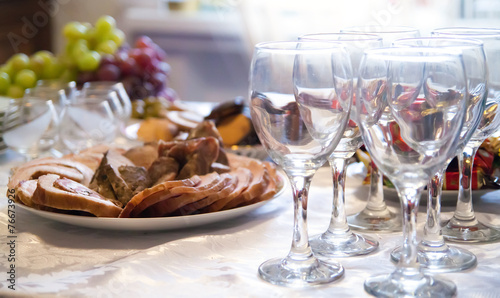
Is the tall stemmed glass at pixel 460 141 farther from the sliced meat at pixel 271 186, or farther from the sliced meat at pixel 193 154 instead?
the sliced meat at pixel 193 154

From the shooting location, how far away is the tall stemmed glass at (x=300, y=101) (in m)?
0.68

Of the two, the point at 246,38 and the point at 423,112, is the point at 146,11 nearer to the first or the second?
the point at 246,38

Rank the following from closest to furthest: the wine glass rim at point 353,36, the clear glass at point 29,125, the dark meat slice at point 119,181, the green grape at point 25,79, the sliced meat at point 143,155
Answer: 1. the wine glass rim at point 353,36
2. the dark meat slice at point 119,181
3. the sliced meat at point 143,155
4. the clear glass at point 29,125
5. the green grape at point 25,79

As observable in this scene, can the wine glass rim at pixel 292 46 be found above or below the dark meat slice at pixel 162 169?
above

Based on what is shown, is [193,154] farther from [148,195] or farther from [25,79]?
[25,79]

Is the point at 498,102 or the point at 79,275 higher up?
the point at 498,102

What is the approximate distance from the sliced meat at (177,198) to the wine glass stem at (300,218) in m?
0.19

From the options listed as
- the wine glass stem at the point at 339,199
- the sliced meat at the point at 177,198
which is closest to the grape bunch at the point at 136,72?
the sliced meat at the point at 177,198

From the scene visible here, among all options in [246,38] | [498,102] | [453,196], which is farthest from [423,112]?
[246,38]

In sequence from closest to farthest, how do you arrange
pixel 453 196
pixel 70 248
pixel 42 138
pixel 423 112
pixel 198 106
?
pixel 423 112, pixel 70 248, pixel 453 196, pixel 42 138, pixel 198 106

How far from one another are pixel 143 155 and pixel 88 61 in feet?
2.74

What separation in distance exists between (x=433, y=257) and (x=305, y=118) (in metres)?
0.27

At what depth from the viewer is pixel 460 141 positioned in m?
0.73

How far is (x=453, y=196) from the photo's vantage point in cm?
103
